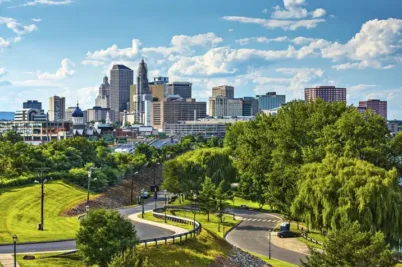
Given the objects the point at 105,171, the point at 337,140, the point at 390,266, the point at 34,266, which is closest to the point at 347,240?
the point at 390,266

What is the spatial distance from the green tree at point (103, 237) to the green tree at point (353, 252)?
11853mm

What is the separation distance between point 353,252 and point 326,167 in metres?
22.8

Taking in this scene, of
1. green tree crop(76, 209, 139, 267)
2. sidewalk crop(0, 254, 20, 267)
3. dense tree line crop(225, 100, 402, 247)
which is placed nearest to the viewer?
sidewalk crop(0, 254, 20, 267)

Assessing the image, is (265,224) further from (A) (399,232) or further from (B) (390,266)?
(B) (390,266)

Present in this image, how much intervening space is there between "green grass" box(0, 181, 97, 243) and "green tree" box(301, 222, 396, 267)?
2031 cm

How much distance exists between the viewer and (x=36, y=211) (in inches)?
2475

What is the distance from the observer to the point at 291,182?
6875 centimetres

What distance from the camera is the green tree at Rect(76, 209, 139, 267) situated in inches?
1425

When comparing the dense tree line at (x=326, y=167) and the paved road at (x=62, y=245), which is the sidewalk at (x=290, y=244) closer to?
the dense tree line at (x=326, y=167)

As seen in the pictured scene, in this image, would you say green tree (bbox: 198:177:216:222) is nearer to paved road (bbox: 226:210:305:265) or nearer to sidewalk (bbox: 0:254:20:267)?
paved road (bbox: 226:210:305:265)

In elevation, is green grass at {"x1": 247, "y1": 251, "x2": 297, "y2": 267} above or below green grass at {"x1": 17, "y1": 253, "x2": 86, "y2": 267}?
below

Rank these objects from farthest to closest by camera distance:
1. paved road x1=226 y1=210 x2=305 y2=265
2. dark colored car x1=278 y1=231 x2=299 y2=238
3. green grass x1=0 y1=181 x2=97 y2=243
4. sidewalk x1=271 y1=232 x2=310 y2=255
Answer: dark colored car x1=278 y1=231 x2=299 y2=238 → sidewalk x1=271 y1=232 x2=310 y2=255 → paved road x1=226 y1=210 x2=305 y2=265 → green grass x1=0 y1=181 x2=97 y2=243

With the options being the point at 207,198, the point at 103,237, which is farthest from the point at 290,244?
the point at 103,237

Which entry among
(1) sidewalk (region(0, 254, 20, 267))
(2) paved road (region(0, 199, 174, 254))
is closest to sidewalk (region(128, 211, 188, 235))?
(2) paved road (region(0, 199, 174, 254))
